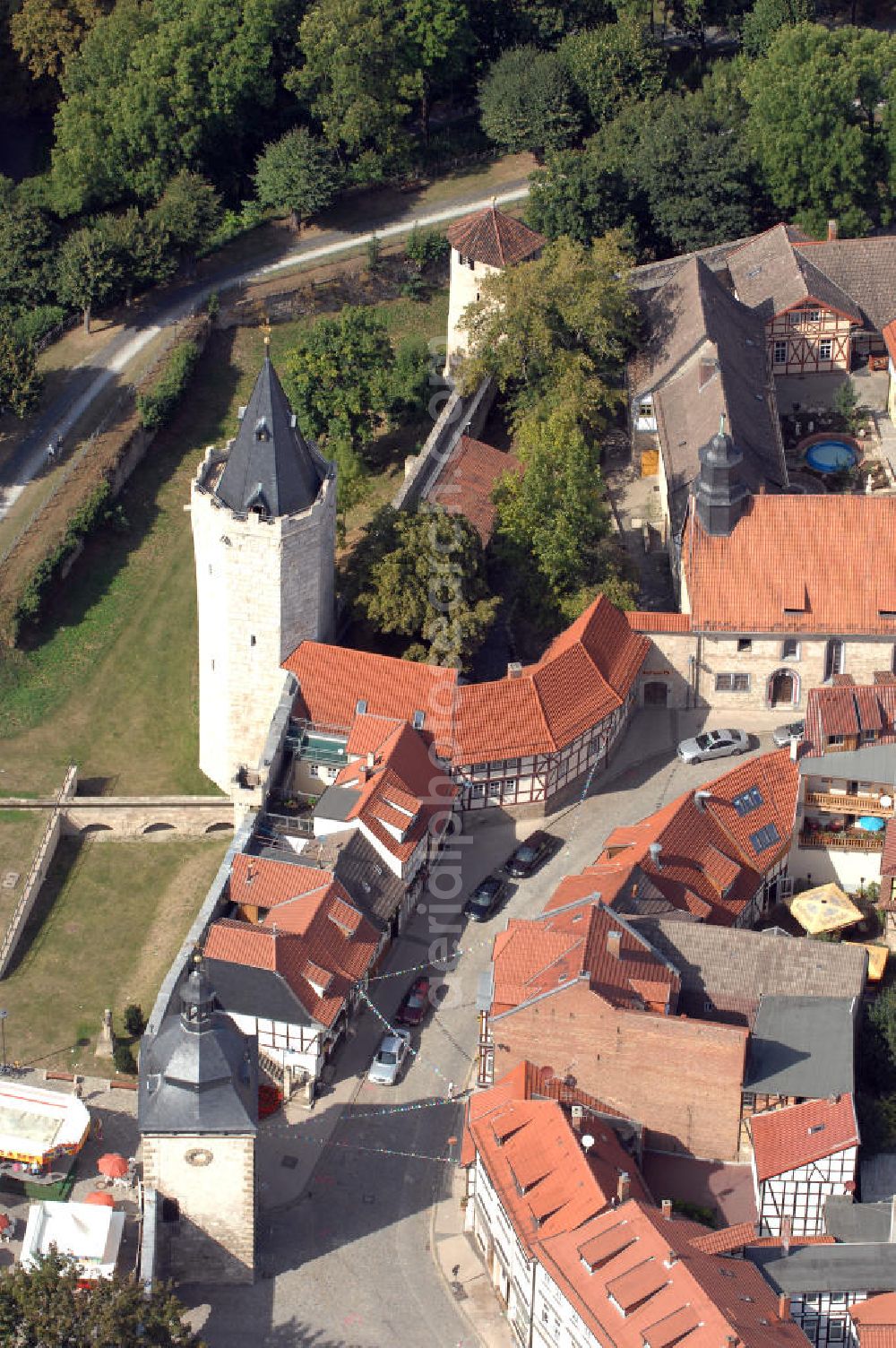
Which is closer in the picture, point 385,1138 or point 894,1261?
point 894,1261

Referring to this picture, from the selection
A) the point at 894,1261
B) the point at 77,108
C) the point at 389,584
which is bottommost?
the point at 894,1261

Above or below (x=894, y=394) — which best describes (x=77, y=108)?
above

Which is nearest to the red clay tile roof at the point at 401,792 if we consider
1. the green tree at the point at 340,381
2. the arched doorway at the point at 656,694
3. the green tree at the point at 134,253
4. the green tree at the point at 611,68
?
the arched doorway at the point at 656,694

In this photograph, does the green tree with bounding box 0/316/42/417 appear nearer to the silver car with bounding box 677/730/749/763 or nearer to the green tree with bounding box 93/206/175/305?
the green tree with bounding box 93/206/175/305

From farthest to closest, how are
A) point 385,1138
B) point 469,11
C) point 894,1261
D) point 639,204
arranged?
point 469,11
point 639,204
point 385,1138
point 894,1261

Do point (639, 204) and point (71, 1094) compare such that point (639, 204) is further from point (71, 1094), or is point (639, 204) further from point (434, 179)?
point (71, 1094)

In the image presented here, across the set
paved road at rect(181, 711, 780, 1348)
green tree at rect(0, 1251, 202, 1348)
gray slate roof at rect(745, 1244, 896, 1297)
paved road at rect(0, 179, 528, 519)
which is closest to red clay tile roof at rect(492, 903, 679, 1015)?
paved road at rect(181, 711, 780, 1348)

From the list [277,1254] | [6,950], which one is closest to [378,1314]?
[277,1254]
